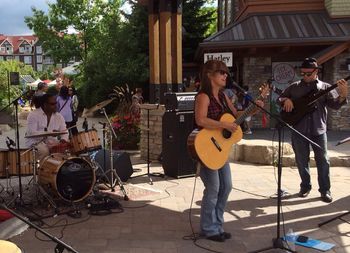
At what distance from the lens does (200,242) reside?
444 cm

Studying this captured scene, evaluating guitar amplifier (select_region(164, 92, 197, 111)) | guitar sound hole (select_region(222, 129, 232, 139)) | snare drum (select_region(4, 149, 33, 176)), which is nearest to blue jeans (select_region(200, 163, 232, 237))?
guitar sound hole (select_region(222, 129, 232, 139))

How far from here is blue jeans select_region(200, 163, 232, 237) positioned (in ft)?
14.2

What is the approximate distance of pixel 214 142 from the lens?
426 centimetres

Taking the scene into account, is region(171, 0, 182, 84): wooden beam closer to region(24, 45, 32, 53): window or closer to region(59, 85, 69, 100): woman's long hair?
region(59, 85, 69, 100): woman's long hair

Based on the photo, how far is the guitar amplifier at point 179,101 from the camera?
24.0ft

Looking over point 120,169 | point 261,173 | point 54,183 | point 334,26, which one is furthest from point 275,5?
point 54,183

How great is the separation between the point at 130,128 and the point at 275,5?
24.1ft

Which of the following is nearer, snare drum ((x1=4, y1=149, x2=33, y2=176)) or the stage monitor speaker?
snare drum ((x1=4, y1=149, x2=33, y2=176))

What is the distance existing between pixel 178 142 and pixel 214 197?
2.93 meters

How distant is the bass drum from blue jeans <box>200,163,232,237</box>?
6.00 feet

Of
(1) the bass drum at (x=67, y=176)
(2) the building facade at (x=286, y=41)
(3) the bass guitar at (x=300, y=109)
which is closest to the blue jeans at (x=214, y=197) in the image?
(3) the bass guitar at (x=300, y=109)

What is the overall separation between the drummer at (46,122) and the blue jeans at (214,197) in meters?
2.44

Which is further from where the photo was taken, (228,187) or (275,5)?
(275,5)

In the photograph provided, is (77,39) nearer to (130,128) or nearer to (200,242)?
(130,128)
